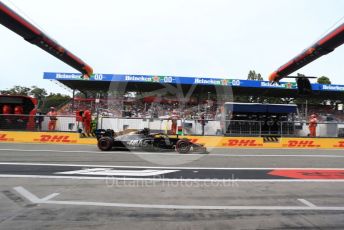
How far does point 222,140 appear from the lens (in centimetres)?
1877

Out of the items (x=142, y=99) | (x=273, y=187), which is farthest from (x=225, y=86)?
(x=273, y=187)

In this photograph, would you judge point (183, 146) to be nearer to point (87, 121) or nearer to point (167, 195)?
point (87, 121)

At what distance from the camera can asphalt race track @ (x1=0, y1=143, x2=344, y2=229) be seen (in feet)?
16.4

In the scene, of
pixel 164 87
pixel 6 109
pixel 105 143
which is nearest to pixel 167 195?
pixel 105 143

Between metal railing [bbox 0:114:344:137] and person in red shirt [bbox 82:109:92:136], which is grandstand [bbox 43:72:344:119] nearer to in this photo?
person in red shirt [bbox 82:109:92:136]

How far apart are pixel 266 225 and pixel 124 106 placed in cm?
2780

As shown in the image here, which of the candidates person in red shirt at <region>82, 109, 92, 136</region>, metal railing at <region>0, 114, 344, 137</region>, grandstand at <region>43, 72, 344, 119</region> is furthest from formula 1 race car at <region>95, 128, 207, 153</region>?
grandstand at <region>43, 72, 344, 119</region>

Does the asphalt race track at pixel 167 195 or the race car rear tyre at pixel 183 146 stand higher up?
the race car rear tyre at pixel 183 146

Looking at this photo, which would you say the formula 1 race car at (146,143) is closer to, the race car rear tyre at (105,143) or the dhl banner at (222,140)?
the race car rear tyre at (105,143)

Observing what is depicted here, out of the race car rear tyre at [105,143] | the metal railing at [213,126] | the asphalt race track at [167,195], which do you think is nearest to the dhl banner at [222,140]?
the metal railing at [213,126]

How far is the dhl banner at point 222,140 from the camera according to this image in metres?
18.6

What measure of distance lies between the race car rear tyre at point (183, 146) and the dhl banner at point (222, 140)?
4312mm

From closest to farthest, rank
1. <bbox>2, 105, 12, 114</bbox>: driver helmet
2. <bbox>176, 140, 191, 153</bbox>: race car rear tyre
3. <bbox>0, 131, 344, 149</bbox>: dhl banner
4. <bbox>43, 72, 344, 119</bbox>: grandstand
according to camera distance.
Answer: <bbox>176, 140, 191, 153</bbox>: race car rear tyre
<bbox>0, 131, 344, 149</bbox>: dhl banner
<bbox>2, 105, 12, 114</bbox>: driver helmet
<bbox>43, 72, 344, 119</bbox>: grandstand

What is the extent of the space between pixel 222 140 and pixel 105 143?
685 centimetres
